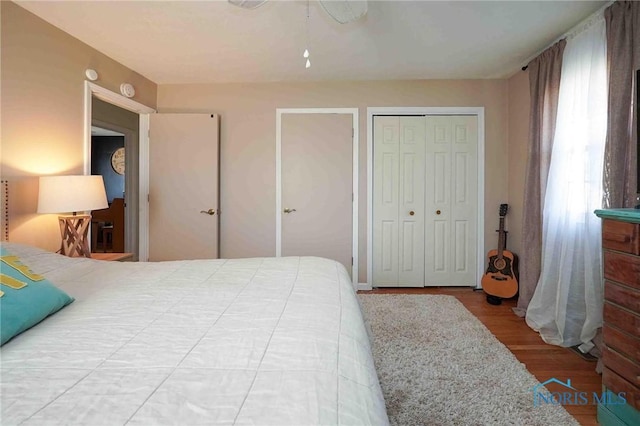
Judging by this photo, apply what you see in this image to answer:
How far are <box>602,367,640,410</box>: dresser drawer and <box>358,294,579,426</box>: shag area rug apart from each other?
241 mm

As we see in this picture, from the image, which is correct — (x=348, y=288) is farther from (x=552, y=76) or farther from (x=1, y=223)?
(x=552, y=76)

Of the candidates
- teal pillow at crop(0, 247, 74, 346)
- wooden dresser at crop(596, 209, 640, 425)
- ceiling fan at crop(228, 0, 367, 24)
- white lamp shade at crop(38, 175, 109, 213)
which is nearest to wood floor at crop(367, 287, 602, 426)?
wooden dresser at crop(596, 209, 640, 425)

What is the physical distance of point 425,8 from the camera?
2.07 metres

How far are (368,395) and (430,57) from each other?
9.94ft

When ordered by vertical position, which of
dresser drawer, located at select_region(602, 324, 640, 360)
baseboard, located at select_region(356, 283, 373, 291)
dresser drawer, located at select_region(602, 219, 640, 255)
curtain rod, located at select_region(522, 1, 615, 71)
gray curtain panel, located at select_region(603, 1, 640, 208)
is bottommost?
baseboard, located at select_region(356, 283, 373, 291)

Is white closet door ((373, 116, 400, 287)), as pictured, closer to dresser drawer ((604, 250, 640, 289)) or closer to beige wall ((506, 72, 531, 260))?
beige wall ((506, 72, 531, 260))

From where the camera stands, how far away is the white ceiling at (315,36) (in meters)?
2.09

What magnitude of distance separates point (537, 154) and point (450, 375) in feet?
6.84

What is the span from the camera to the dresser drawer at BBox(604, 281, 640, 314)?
127 centimetres

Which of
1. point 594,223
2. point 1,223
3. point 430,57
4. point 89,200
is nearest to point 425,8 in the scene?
point 430,57

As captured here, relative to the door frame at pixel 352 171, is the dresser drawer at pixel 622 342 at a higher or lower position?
lower

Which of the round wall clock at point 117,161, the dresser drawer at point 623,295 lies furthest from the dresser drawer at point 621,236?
the round wall clock at point 117,161

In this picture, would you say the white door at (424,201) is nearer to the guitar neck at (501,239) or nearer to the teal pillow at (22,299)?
the guitar neck at (501,239)

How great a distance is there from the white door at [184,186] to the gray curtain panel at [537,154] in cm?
317
